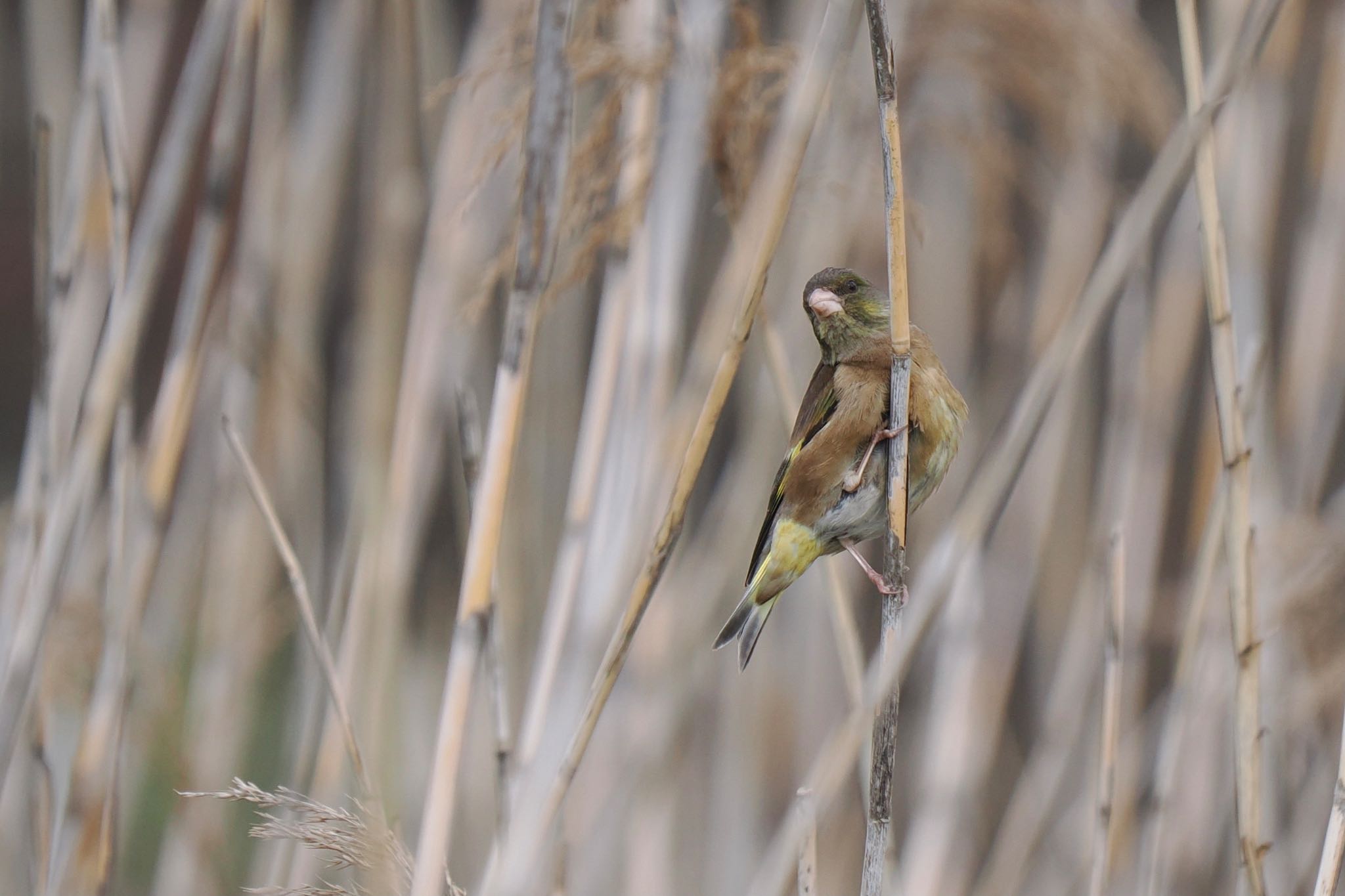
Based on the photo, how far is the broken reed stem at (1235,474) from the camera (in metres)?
1.06

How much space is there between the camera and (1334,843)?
42.4 inches

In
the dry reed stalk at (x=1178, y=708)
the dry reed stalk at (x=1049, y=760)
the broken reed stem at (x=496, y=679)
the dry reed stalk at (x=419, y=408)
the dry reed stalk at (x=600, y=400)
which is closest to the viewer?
the broken reed stem at (x=496, y=679)

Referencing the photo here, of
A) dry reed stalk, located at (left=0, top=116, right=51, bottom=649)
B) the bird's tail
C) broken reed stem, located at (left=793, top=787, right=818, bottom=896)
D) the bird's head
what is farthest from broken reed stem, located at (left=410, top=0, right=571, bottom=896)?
dry reed stalk, located at (left=0, top=116, right=51, bottom=649)

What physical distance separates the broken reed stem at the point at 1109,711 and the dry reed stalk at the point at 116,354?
1082 millimetres

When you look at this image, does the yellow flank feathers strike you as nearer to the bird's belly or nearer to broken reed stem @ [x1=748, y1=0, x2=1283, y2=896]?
the bird's belly

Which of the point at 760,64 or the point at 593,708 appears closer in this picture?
the point at 593,708

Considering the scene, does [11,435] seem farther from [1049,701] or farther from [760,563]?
[1049,701]

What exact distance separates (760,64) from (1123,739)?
55.6 inches

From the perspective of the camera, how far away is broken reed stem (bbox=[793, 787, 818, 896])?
103cm

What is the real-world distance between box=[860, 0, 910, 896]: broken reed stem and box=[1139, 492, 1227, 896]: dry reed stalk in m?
0.48

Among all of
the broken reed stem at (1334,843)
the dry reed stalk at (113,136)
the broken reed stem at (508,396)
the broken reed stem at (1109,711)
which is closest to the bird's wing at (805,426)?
the broken reed stem at (1109,711)

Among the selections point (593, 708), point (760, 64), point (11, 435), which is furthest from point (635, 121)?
point (11, 435)

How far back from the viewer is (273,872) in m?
1.51

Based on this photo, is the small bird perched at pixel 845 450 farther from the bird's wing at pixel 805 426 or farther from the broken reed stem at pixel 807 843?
the broken reed stem at pixel 807 843
